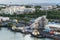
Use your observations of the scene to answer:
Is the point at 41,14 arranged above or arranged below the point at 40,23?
above

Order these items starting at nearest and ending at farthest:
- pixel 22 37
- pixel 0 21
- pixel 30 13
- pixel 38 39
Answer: pixel 38 39, pixel 22 37, pixel 0 21, pixel 30 13

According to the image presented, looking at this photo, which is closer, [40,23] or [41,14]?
[40,23]

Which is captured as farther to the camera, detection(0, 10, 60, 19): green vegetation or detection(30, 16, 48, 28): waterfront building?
detection(0, 10, 60, 19): green vegetation

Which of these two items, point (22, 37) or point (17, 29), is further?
point (17, 29)

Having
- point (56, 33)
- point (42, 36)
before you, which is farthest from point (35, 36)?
point (56, 33)

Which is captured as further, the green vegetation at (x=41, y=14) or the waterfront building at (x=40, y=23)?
the green vegetation at (x=41, y=14)

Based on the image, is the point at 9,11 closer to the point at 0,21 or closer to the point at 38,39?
the point at 0,21

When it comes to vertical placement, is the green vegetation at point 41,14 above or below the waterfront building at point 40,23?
above

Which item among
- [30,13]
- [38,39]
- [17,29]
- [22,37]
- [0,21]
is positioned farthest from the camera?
[30,13]

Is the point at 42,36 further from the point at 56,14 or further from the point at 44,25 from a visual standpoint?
the point at 56,14

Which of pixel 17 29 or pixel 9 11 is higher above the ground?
pixel 9 11

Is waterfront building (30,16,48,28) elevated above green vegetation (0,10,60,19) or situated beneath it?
situated beneath
